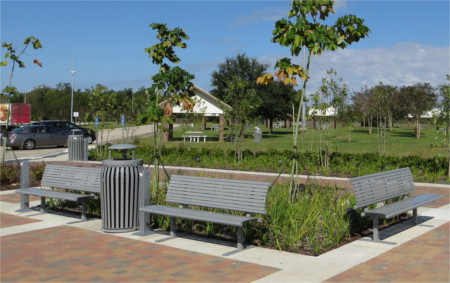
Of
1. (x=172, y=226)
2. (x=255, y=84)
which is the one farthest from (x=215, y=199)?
(x=255, y=84)

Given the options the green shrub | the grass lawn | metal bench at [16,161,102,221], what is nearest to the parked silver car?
the grass lawn

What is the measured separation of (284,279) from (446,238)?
10.5 ft

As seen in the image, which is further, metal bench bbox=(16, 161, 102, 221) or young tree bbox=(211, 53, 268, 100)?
young tree bbox=(211, 53, 268, 100)

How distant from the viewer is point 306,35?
838 centimetres

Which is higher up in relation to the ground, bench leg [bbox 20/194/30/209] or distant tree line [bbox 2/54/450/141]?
distant tree line [bbox 2/54/450/141]

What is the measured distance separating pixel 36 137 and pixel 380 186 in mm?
24329

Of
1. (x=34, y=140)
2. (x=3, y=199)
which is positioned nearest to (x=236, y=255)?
(x=3, y=199)

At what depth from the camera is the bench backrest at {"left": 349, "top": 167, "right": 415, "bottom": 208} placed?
7.49m

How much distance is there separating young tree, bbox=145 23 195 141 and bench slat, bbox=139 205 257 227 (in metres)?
2.09

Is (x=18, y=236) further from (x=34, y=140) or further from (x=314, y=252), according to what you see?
(x=34, y=140)

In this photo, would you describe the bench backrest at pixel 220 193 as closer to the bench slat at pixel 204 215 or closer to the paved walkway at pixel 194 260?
the bench slat at pixel 204 215

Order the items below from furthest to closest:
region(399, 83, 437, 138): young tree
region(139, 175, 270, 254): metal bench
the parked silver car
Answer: region(399, 83, 437, 138): young tree
the parked silver car
region(139, 175, 270, 254): metal bench

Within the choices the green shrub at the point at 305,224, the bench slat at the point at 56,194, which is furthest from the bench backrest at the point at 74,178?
the green shrub at the point at 305,224

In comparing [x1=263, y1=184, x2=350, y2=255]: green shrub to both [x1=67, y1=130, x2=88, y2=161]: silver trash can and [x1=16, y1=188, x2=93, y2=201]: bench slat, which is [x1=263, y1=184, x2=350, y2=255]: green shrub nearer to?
[x1=16, y1=188, x2=93, y2=201]: bench slat
